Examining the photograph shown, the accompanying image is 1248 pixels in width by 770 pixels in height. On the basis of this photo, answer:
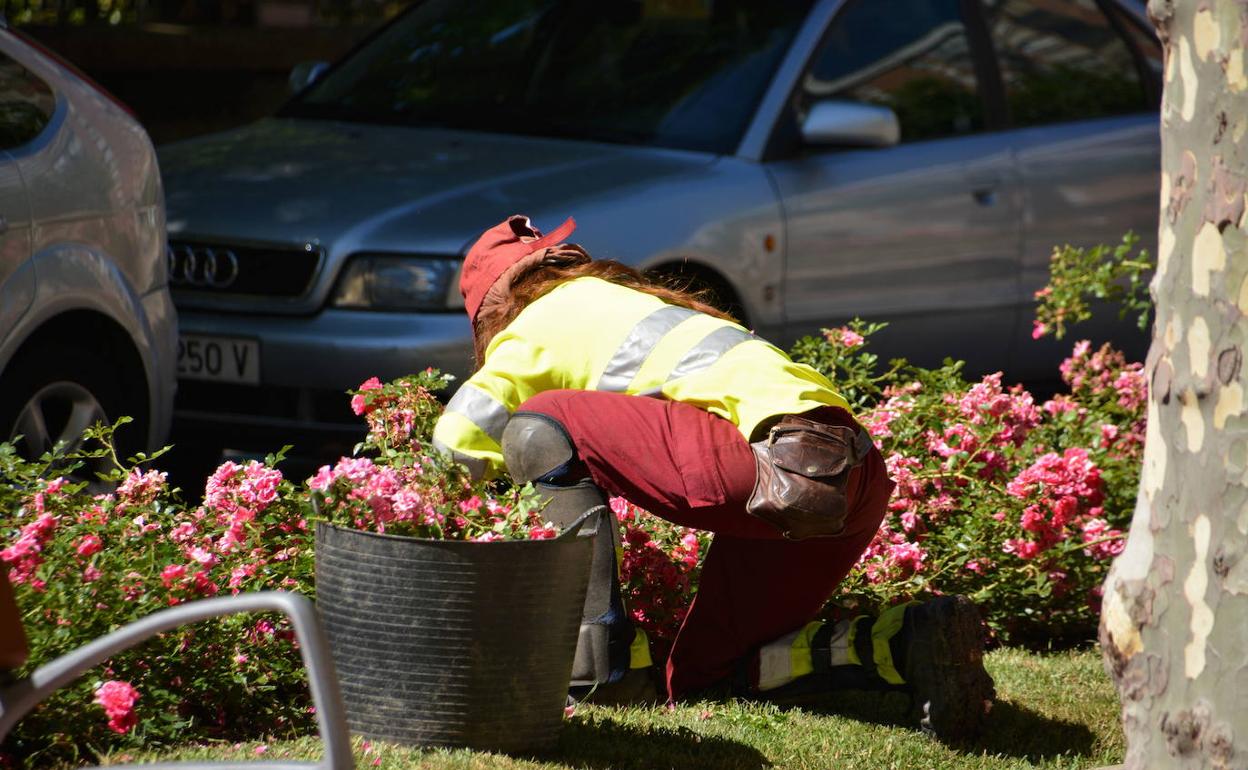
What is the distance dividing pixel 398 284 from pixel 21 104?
1.40 metres

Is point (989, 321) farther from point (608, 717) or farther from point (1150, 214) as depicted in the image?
point (608, 717)

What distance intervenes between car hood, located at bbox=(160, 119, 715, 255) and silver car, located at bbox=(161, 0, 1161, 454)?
0.04 ft

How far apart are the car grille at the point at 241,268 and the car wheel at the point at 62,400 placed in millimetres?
837

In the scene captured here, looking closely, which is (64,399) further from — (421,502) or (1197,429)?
(1197,429)

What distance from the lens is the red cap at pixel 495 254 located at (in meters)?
4.09

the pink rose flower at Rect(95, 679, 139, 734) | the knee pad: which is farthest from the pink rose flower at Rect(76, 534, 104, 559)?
the knee pad

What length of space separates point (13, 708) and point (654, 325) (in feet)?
5.45

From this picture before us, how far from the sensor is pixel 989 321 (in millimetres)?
7555

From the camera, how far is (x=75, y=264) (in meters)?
4.98

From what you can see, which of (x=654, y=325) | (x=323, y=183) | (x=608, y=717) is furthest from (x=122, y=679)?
(x=323, y=183)

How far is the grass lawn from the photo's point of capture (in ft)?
11.6

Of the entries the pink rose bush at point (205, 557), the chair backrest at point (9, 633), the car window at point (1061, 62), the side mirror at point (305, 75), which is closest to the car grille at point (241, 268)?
the side mirror at point (305, 75)

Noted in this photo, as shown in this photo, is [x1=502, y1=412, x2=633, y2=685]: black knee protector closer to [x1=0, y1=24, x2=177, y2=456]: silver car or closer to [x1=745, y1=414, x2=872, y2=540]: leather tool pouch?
[x1=745, y1=414, x2=872, y2=540]: leather tool pouch

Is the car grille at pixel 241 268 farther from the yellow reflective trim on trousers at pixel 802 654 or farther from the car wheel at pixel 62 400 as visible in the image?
the yellow reflective trim on trousers at pixel 802 654
